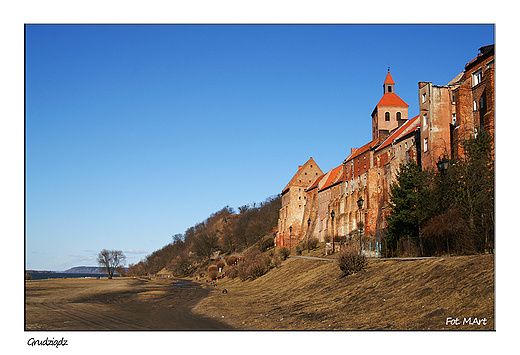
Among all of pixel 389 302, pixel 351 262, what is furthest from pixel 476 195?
pixel 389 302

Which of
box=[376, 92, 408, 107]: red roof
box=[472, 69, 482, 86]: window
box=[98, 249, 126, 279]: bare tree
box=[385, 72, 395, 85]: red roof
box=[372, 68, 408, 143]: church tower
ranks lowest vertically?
box=[98, 249, 126, 279]: bare tree

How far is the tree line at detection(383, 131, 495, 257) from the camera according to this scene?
21.2m

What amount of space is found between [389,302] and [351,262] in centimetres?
775

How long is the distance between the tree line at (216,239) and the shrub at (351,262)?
62.6 m

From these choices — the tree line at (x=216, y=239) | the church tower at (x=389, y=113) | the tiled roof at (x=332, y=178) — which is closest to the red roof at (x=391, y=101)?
the church tower at (x=389, y=113)

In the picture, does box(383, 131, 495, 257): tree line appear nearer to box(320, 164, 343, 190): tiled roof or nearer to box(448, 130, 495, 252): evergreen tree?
box(448, 130, 495, 252): evergreen tree

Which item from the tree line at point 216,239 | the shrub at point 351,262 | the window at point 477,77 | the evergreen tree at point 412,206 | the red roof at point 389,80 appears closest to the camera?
the shrub at point 351,262

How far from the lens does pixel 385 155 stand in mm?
55656

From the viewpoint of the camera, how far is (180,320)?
19938 mm

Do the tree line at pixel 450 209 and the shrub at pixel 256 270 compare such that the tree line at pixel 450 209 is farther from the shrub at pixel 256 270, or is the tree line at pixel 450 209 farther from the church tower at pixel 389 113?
the church tower at pixel 389 113

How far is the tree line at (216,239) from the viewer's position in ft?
362

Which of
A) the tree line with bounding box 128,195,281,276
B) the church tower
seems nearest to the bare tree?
the tree line with bounding box 128,195,281,276
